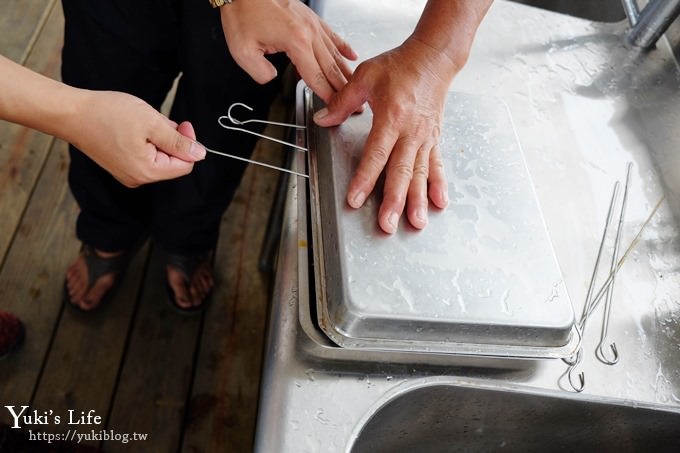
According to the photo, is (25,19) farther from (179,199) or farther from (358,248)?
(358,248)

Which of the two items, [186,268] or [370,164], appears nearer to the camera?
[370,164]

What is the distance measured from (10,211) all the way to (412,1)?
1301 mm

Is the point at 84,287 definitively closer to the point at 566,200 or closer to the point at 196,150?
the point at 196,150

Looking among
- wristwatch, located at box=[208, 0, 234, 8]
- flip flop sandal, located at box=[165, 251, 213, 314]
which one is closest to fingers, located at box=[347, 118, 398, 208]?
wristwatch, located at box=[208, 0, 234, 8]

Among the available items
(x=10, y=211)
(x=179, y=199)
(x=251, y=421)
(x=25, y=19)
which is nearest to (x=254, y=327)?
(x=251, y=421)

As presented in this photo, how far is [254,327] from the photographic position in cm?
→ 164

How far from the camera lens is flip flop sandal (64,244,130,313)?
154cm

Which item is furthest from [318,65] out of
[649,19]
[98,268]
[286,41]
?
[98,268]

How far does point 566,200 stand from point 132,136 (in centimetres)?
67

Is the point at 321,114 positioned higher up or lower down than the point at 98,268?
higher up

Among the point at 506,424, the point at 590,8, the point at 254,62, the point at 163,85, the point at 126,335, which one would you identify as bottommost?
the point at 126,335

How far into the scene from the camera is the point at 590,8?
1.40 meters

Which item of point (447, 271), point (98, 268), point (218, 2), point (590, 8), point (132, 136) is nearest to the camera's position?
point (447, 271)

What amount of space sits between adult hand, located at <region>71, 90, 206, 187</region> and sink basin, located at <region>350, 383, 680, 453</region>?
1.46 ft
